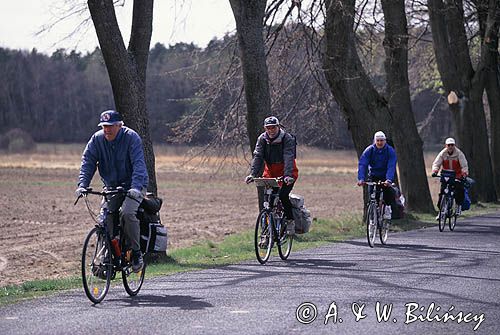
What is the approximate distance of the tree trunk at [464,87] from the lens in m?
32.4

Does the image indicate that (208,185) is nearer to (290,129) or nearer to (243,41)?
(290,129)

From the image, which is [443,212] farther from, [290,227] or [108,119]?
[108,119]

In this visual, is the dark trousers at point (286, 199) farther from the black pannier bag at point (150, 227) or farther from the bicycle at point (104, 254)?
the bicycle at point (104, 254)

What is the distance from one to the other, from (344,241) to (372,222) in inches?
63.4

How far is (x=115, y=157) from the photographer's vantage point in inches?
461

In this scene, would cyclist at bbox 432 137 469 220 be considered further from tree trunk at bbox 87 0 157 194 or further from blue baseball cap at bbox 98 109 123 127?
blue baseball cap at bbox 98 109 123 127

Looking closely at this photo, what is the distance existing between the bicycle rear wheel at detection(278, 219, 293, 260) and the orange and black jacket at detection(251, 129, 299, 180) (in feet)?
2.52

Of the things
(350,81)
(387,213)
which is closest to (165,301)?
(387,213)

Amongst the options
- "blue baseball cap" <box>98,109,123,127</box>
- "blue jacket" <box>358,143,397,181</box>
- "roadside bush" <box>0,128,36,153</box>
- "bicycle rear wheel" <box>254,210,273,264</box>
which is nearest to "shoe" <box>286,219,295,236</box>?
"bicycle rear wheel" <box>254,210,273,264</box>

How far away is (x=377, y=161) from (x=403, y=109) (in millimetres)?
10518

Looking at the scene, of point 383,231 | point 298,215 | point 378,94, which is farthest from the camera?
point 378,94

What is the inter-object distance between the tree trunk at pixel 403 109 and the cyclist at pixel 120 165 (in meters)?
16.5

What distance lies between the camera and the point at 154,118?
8469 centimetres

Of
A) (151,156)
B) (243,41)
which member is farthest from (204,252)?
(243,41)
